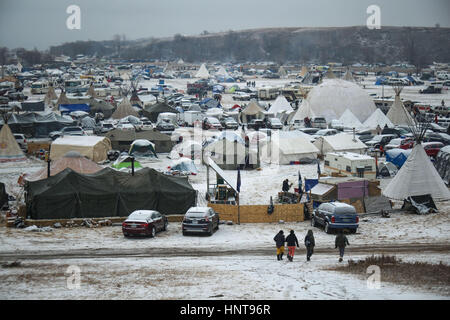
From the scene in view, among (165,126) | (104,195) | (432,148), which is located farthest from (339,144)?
(104,195)

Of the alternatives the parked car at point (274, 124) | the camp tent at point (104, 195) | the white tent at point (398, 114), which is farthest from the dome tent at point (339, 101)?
the camp tent at point (104, 195)

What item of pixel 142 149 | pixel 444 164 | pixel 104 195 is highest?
pixel 142 149

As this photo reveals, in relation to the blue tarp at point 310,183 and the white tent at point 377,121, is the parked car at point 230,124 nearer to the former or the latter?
the white tent at point 377,121

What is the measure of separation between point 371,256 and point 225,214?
689 centimetres

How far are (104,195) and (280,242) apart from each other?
26.6 feet

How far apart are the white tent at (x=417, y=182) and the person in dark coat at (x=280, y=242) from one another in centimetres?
858

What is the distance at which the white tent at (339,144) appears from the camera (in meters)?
33.8

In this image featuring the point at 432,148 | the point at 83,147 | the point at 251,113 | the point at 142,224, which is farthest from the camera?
the point at 251,113

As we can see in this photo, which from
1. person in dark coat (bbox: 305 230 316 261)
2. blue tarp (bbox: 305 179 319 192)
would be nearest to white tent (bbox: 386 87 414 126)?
blue tarp (bbox: 305 179 319 192)

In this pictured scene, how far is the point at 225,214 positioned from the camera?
70.4ft

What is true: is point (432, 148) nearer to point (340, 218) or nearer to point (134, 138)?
point (340, 218)

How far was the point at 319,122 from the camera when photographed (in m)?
46.9

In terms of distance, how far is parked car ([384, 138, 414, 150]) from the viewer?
33969mm

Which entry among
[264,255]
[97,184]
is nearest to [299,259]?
[264,255]
